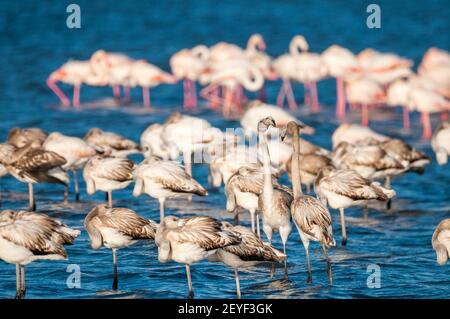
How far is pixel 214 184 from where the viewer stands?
557 inches

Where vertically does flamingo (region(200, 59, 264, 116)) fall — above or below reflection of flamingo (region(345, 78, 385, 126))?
above

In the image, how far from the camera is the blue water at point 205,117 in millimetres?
10984

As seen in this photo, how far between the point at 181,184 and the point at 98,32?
23.4 metres

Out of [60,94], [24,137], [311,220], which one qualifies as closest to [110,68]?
[60,94]

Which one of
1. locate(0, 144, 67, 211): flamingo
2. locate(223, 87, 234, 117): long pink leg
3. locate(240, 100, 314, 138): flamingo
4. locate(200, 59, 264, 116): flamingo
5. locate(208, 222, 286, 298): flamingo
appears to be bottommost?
locate(208, 222, 286, 298): flamingo

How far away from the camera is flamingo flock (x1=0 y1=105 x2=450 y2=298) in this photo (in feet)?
32.6

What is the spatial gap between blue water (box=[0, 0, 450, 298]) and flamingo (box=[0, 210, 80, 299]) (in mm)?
636

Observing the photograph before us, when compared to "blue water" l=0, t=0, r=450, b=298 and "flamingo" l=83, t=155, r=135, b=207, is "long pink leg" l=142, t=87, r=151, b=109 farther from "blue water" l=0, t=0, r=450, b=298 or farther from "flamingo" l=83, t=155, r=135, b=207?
"flamingo" l=83, t=155, r=135, b=207

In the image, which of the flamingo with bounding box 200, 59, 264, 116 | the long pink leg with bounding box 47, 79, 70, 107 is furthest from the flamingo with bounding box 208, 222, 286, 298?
the long pink leg with bounding box 47, 79, 70, 107

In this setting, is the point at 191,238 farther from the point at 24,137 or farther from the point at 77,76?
the point at 77,76

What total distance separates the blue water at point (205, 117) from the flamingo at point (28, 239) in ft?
2.08

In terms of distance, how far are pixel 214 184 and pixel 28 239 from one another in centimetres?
469

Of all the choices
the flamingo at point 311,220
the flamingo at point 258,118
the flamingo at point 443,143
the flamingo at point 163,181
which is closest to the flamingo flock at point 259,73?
the flamingo at point 258,118
